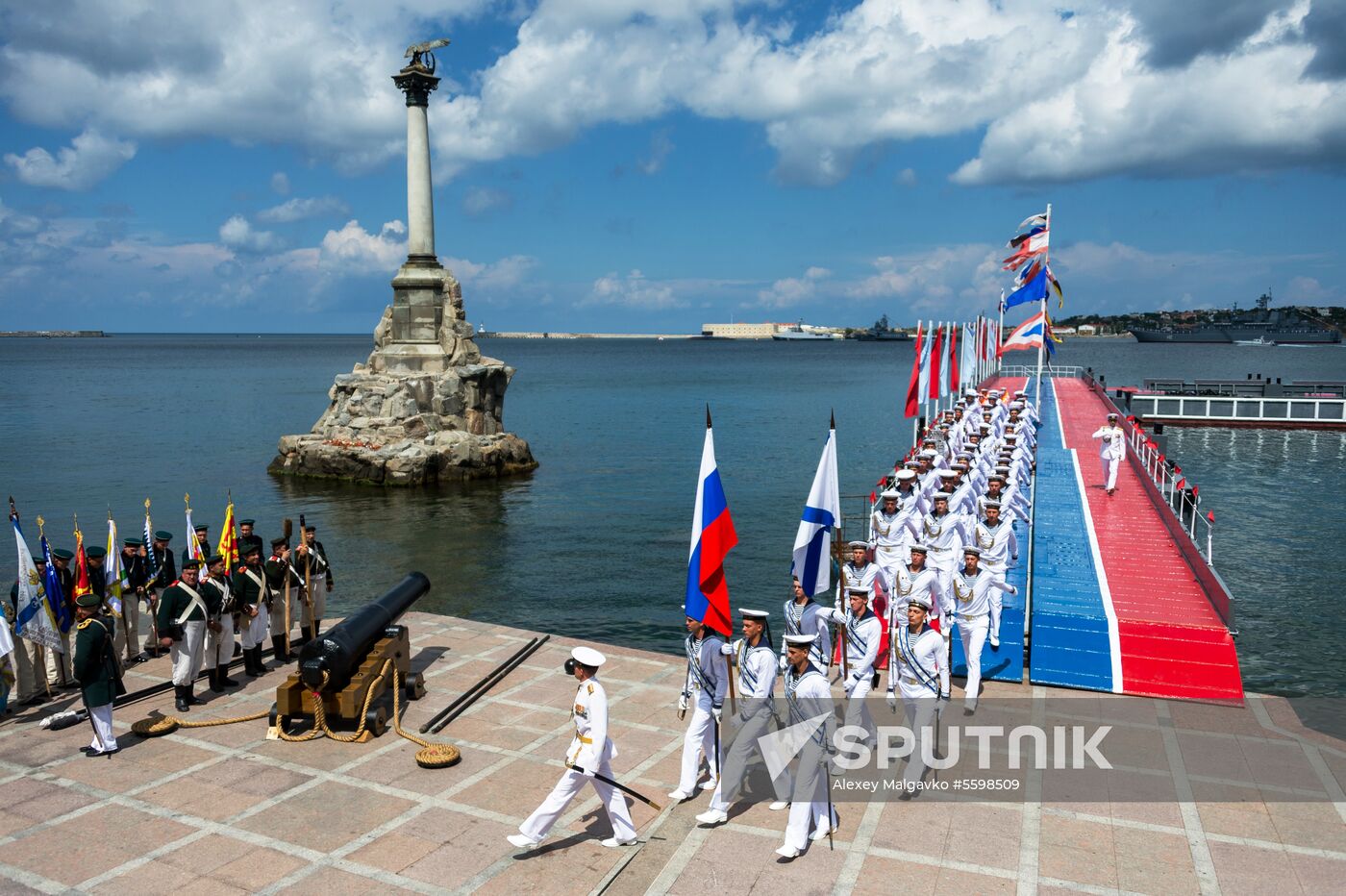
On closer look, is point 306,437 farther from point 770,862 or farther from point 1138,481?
point 770,862

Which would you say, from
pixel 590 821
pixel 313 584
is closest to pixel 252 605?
pixel 313 584

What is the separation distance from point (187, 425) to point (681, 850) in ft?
204

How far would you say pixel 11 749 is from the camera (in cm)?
980

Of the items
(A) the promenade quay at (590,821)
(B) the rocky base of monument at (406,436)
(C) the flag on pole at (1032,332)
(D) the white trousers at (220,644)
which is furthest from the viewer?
(B) the rocky base of monument at (406,436)

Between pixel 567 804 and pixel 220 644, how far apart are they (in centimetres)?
630

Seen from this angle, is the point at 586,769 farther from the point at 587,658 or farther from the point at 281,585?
the point at 281,585

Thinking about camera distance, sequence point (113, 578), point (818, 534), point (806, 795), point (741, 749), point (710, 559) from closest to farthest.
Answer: point (806, 795) < point (741, 749) < point (710, 559) < point (818, 534) < point (113, 578)

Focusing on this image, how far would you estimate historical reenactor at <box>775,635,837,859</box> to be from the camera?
295 inches

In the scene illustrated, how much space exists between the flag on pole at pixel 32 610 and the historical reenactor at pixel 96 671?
1862 mm

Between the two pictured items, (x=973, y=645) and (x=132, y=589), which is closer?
(x=973, y=645)

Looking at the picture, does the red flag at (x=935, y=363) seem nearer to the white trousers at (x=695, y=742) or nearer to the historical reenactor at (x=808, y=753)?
the white trousers at (x=695, y=742)

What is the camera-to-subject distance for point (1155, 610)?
523 inches

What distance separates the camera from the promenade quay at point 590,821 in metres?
7.28

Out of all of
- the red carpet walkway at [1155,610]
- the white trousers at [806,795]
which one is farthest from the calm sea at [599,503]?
the white trousers at [806,795]
